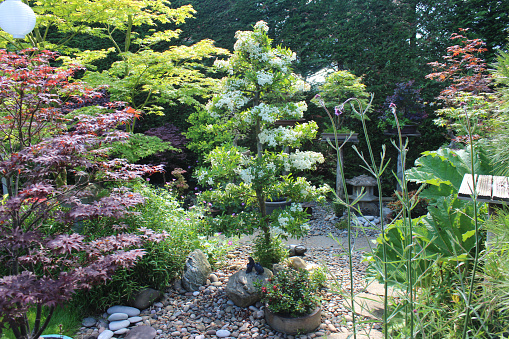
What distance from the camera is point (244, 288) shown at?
2781 mm

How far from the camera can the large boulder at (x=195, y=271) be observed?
3.09 metres

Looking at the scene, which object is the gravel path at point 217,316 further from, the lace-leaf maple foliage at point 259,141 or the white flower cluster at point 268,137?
the white flower cluster at point 268,137

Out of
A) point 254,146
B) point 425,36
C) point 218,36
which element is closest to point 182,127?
point 254,146

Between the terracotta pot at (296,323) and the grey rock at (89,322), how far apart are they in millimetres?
1461

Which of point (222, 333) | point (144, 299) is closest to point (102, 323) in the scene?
point (144, 299)

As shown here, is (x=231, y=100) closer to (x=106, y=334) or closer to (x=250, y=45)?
(x=250, y=45)

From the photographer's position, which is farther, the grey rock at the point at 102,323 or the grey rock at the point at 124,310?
the grey rock at the point at 124,310

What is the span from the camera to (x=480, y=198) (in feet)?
3.98

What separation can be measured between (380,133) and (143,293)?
5246 mm

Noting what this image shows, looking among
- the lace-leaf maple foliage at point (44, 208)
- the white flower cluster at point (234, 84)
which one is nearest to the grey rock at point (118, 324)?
the lace-leaf maple foliage at point (44, 208)

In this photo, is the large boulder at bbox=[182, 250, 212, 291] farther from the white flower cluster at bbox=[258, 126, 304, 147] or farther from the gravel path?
the white flower cluster at bbox=[258, 126, 304, 147]

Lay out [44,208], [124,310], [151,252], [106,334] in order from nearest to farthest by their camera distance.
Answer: [44,208]
[106,334]
[124,310]
[151,252]

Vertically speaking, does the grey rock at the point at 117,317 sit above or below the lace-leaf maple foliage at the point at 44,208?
below

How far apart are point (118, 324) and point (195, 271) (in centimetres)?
84
